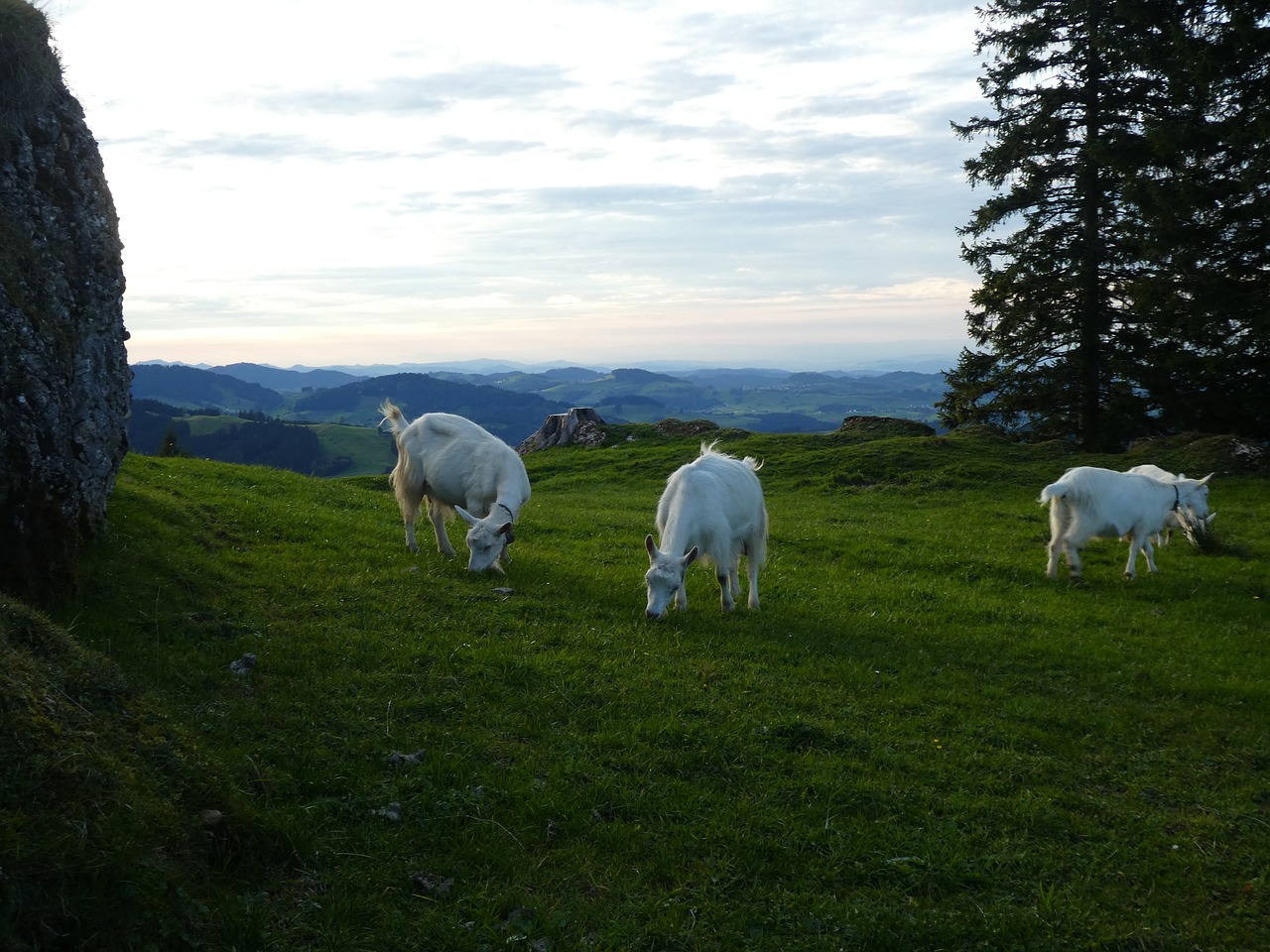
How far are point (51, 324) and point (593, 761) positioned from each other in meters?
7.45

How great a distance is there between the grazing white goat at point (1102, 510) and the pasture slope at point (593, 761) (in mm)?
1718

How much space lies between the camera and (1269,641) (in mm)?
12992

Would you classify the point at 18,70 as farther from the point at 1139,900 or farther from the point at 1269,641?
the point at 1269,641

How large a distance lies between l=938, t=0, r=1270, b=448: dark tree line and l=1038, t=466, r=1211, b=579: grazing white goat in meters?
13.5

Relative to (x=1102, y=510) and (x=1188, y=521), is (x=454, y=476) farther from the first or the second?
(x=1188, y=521)

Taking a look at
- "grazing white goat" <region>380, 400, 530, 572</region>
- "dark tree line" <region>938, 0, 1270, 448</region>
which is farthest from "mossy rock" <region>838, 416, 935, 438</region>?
"grazing white goat" <region>380, 400, 530, 572</region>

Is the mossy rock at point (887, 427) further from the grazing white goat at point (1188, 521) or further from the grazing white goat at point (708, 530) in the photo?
the grazing white goat at point (708, 530)

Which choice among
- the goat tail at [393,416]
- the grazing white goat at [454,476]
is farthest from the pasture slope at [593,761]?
the goat tail at [393,416]

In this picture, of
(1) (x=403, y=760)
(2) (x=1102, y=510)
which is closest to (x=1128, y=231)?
(2) (x=1102, y=510)

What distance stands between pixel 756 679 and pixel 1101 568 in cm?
1153

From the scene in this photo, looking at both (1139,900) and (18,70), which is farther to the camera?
(18,70)

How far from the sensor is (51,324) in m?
9.19

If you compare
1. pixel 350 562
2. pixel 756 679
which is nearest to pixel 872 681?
pixel 756 679

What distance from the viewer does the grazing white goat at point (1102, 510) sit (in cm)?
1606
